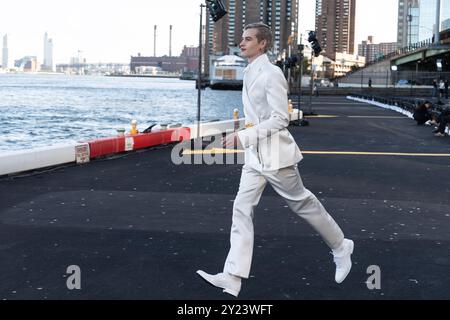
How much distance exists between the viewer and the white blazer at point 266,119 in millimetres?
4910

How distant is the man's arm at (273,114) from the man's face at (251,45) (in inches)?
11.5

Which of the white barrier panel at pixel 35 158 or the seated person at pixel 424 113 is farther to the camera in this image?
the seated person at pixel 424 113

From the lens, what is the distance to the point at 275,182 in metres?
5.06

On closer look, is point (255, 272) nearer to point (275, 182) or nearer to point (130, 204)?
point (275, 182)

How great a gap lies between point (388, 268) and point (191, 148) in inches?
435

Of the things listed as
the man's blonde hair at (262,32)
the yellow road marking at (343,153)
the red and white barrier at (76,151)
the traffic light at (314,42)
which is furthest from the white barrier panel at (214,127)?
the man's blonde hair at (262,32)

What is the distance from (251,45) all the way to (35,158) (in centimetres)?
845

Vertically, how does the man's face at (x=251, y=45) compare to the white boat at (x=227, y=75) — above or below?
below

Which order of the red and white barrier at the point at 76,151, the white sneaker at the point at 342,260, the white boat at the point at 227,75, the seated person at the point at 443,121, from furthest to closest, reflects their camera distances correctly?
the white boat at the point at 227,75, the seated person at the point at 443,121, the red and white barrier at the point at 76,151, the white sneaker at the point at 342,260

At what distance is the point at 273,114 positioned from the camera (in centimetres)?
493

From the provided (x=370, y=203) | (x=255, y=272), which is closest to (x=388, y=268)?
(x=255, y=272)

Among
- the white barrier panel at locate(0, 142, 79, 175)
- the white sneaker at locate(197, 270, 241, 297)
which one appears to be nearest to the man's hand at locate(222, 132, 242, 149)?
the white sneaker at locate(197, 270, 241, 297)

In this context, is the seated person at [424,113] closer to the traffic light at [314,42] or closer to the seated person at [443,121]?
the seated person at [443,121]

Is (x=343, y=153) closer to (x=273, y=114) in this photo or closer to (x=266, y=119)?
(x=266, y=119)
